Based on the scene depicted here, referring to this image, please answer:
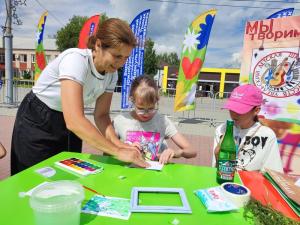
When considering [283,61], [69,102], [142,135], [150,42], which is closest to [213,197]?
[69,102]

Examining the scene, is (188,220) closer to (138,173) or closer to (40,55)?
(138,173)

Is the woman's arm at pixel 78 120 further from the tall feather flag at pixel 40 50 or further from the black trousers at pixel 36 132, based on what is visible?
the tall feather flag at pixel 40 50

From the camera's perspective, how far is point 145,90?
2197mm

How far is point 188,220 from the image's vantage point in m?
1.11

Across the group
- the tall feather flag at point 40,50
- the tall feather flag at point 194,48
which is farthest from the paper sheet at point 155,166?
the tall feather flag at point 40,50

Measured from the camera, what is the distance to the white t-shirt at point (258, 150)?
211 cm

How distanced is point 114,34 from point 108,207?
40.5 inches

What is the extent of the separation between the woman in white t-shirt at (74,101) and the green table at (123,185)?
0.14 m

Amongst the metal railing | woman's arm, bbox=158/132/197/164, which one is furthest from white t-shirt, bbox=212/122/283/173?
the metal railing

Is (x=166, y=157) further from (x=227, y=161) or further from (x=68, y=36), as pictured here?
(x=68, y=36)

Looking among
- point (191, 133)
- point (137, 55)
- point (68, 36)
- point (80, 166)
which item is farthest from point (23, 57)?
point (80, 166)

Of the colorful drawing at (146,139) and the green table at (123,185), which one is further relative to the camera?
the colorful drawing at (146,139)

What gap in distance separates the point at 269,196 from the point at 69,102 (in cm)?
117

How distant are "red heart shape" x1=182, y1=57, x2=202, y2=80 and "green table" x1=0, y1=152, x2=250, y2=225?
20.0ft
